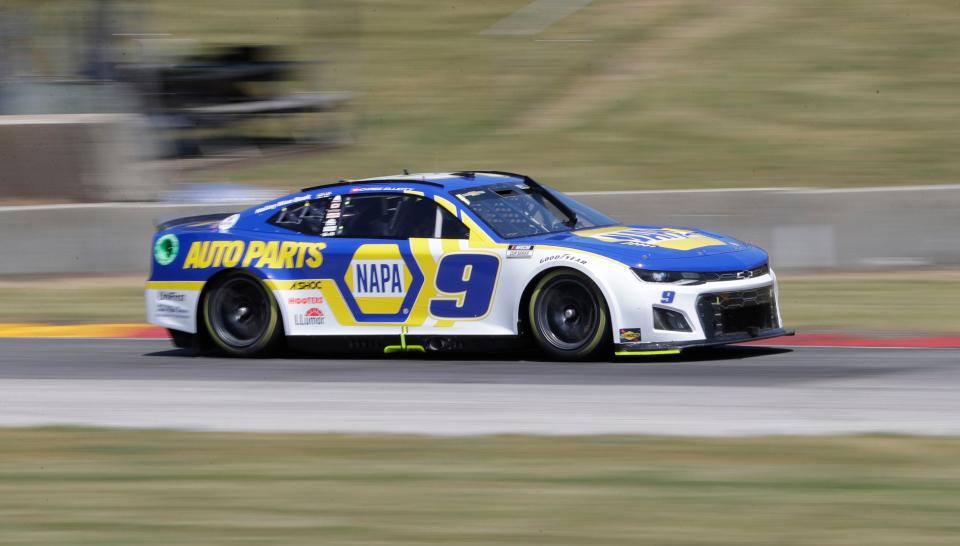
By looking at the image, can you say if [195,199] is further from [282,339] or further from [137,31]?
[282,339]

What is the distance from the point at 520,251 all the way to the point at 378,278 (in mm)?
1116

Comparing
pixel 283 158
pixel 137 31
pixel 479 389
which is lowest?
pixel 479 389

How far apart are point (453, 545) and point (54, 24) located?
60.4 feet

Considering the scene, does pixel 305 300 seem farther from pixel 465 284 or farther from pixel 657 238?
pixel 657 238

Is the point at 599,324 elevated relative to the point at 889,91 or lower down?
lower down

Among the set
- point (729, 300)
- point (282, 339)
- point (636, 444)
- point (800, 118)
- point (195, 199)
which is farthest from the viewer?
point (800, 118)

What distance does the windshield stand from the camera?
10.4m

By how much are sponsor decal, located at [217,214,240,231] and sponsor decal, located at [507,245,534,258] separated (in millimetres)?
2373

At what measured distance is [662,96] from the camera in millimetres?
22203

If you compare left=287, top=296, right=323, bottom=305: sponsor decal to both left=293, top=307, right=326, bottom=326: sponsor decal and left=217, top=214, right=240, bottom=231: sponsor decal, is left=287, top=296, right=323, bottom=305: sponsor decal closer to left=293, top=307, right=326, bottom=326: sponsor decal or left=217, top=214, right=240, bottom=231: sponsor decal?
left=293, top=307, right=326, bottom=326: sponsor decal

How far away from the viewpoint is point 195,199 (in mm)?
18453

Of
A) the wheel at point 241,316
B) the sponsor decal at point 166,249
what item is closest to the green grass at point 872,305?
the wheel at point 241,316

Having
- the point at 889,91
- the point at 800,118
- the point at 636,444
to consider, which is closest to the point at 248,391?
the point at 636,444

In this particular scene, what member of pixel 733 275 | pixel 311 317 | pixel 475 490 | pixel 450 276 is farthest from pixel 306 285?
pixel 475 490
